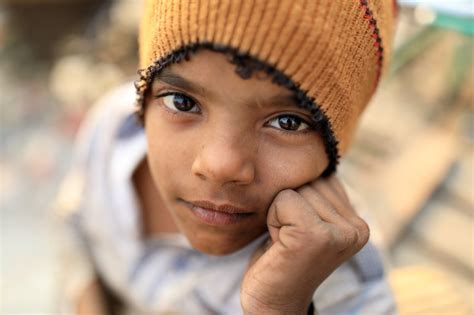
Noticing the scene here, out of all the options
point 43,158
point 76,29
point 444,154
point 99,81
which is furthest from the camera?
point 76,29

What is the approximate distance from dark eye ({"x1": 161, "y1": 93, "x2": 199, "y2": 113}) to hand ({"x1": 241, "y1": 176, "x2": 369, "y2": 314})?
18 cm

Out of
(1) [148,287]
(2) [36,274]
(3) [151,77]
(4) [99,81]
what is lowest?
(2) [36,274]

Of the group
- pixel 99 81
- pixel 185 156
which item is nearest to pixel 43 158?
pixel 99 81

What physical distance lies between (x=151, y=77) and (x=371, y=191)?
1271 mm

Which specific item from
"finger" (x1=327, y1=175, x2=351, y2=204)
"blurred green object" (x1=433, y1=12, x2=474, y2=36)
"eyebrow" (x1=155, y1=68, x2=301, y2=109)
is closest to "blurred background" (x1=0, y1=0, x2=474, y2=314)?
"blurred green object" (x1=433, y1=12, x2=474, y2=36)

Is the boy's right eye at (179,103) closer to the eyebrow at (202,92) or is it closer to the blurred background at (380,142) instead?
the eyebrow at (202,92)

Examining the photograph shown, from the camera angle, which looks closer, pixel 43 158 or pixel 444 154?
pixel 444 154

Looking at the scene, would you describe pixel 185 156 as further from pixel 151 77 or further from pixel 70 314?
pixel 70 314

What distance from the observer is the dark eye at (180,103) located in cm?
77

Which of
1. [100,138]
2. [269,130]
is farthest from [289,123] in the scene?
[100,138]

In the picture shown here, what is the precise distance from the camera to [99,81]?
2549 mm

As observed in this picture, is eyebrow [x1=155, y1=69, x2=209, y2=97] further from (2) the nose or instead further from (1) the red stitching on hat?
(1) the red stitching on hat

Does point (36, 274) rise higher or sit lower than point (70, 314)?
lower

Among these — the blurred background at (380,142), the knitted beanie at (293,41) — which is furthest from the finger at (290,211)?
the blurred background at (380,142)
